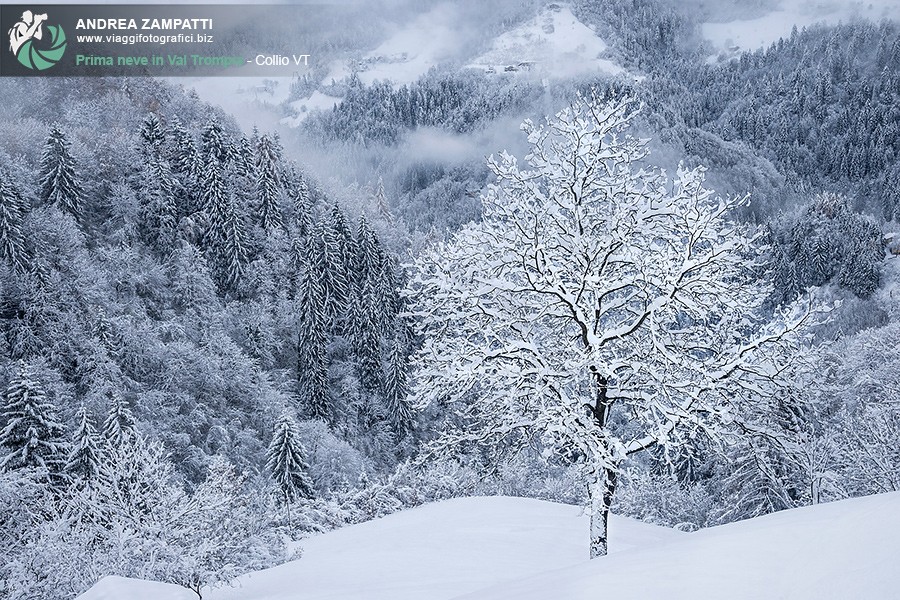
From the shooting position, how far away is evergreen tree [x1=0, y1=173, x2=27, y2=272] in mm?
44125

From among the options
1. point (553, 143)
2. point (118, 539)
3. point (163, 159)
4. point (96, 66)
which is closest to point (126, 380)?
point (163, 159)

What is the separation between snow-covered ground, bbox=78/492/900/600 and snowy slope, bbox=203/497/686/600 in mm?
37

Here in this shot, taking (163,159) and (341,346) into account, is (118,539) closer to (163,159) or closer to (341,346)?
(341,346)

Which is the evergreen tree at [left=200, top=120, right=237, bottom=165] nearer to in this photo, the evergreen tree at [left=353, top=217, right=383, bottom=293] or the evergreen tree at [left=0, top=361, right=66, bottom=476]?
the evergreen tree at [left=353, top=217, right=383, bottom=293]

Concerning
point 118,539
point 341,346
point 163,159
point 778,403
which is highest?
point 163,159

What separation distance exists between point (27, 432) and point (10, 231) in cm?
2332

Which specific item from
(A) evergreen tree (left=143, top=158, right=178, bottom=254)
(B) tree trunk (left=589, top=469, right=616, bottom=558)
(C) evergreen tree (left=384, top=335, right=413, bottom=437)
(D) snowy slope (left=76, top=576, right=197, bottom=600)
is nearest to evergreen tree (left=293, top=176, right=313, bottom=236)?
(A) evergreen tree (left=143, top=158, right=178, bottom=254)

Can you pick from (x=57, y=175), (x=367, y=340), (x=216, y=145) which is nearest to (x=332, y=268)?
(x=367, y=340)

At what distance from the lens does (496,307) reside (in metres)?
9.59

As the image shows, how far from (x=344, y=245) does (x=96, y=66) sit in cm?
4205

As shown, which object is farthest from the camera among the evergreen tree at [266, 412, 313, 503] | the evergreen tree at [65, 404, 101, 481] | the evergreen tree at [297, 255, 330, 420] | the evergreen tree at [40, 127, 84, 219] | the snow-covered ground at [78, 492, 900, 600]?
the evergreen tree at [297, 255, 330, 420]

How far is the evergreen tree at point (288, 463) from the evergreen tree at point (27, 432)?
1209 centimetres

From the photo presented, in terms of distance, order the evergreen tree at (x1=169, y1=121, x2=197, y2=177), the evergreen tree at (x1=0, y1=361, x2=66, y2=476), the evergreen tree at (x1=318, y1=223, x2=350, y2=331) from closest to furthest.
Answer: the evergreen tree at (x1=0, y1=361, x2=66, y2=476) < the evergreen tree at (x1=318, y1=223, x2=350, y2=331) < the evergreen tree at (x1=169, y1=121, x2=197, y2=177)

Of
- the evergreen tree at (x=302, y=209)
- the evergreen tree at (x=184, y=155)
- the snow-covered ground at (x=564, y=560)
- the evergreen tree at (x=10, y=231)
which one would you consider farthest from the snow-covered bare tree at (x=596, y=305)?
the evergreen tree at (x=184, y=155)
